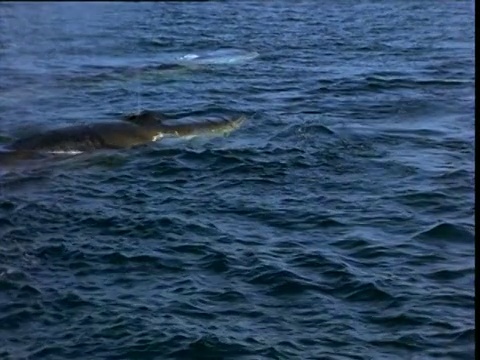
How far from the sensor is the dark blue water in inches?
379

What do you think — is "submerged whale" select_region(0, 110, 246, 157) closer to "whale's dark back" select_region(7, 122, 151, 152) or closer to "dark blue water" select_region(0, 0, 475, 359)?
"whale's dark back" select_region(7, 122, 151, 152)

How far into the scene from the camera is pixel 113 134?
1705 centimetres

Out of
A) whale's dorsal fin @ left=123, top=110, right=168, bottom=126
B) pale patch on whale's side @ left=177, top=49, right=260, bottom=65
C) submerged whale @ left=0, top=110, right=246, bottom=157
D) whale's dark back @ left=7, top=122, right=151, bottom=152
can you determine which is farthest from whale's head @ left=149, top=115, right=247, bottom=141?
pale patch on whale's side @ left=177, top=49, right=260, bottom=65

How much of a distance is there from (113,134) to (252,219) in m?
4.91

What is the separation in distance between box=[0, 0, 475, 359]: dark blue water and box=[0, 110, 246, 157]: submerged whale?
0.43 meters

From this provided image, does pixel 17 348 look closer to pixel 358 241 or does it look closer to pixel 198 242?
pixel 198 242

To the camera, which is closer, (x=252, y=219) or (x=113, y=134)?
(x=252, y=219)

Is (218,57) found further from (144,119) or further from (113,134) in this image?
(113,134)

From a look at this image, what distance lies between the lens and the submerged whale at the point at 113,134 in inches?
650

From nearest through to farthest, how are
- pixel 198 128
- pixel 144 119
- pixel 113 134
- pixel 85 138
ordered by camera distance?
pixel 85 138 → pixel 113 134 → pixel 144 119 → pixel 198 128

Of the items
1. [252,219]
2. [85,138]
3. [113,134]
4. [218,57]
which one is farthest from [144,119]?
[218,57]

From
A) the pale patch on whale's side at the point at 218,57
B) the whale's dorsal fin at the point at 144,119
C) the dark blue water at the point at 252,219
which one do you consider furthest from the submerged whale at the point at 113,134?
the pale patch on whale's side at the point at 218,57

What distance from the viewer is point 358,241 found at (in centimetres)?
1215

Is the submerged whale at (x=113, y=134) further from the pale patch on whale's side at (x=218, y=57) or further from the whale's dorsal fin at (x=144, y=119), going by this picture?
the pale patch on whale's side at (x=218, y=57)
